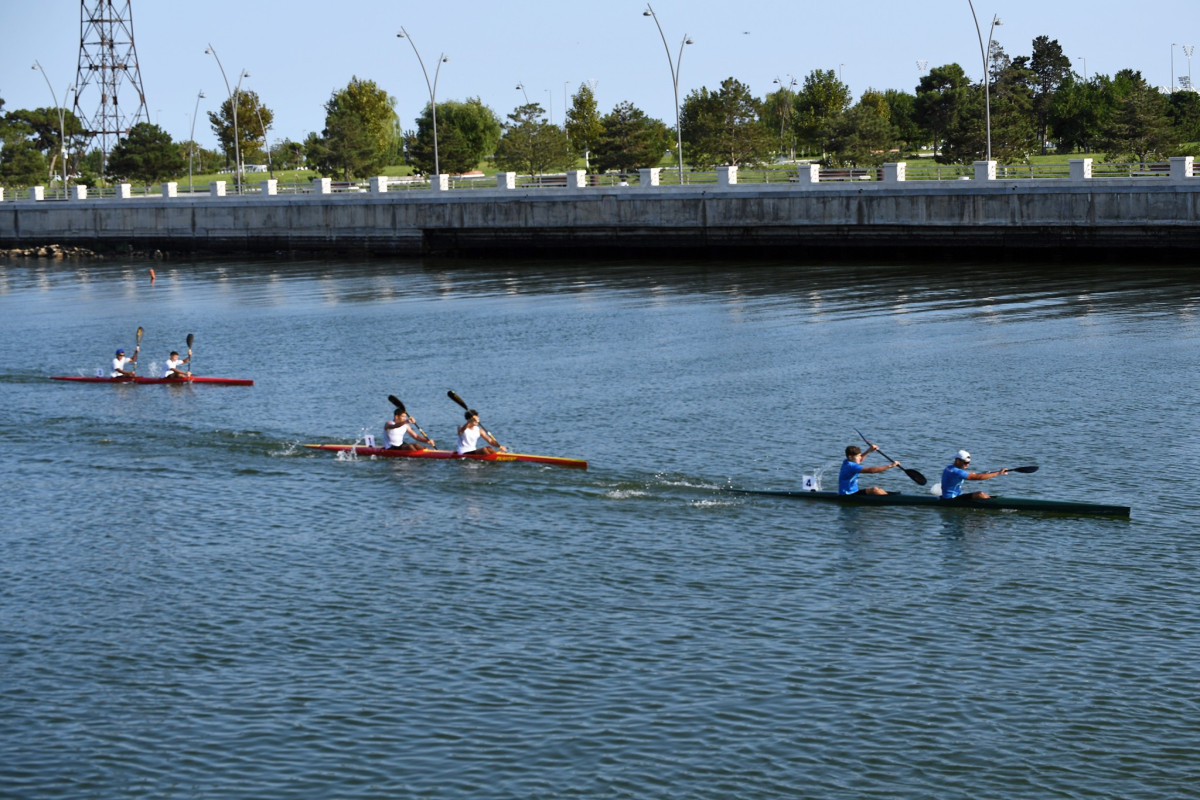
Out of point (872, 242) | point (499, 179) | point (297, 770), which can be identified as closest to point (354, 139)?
point (499, 179)

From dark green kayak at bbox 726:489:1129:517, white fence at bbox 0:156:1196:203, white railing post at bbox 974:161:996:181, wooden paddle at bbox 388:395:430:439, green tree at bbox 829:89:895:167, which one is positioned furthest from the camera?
green tree at bbox 829:89:895:167

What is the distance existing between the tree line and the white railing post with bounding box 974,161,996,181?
755 inches

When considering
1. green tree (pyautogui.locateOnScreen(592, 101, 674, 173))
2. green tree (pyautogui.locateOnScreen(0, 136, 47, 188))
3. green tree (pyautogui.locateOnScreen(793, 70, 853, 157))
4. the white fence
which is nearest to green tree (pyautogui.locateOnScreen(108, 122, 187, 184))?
green tree (pyautogui.locateOnScreen(0, 136, 47, 188))

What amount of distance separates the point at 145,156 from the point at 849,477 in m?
111

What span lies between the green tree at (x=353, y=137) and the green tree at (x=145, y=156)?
12.4 metres

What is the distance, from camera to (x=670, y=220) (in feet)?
251

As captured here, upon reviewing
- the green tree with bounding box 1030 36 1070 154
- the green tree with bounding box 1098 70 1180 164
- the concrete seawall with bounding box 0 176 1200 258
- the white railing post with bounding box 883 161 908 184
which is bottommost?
the concrete seawall with bounding box 0 176 1200 258

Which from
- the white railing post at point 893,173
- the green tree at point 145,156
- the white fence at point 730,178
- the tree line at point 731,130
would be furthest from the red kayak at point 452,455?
the green tree at point 145,156

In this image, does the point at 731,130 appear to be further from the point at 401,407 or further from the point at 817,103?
the point at 401,407

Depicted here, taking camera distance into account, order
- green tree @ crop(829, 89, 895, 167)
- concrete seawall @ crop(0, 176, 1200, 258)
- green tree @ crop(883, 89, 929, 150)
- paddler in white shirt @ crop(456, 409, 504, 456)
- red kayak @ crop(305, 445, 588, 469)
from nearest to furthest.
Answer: red kayak @ crop(305, 445, 588, 469) < paddler in white shirt @ crop(456, 409, 504, 456) < concrete seawall @ crop(0, 176, 1200, 258) < green tree @ crop(829, 89, 895, 167) < green tree @ crop(883, 89, 929, 150)

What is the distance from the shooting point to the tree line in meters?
96.9

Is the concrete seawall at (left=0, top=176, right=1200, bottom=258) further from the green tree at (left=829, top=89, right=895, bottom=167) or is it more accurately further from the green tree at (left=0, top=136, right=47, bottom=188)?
the green tree at (left=0, top=136, right=47, bottom=188)

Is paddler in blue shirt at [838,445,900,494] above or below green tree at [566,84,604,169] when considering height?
below

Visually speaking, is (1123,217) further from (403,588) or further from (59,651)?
(59,651)
